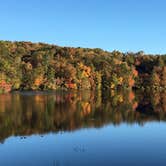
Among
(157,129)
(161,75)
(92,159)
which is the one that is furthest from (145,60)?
(92,159)

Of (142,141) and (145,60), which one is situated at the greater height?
(145,60)

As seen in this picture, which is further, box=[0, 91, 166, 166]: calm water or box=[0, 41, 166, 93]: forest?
box=[0, 41, 166, 93]: forest

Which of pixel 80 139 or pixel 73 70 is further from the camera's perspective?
pixel 73 70

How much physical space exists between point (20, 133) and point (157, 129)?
8324mm

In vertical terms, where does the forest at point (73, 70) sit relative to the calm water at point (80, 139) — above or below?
above

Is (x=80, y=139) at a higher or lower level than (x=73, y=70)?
lower

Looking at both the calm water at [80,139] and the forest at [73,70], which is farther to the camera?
the forest at [73,70]

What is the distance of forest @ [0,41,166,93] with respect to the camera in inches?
2822

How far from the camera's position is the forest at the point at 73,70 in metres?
71.7

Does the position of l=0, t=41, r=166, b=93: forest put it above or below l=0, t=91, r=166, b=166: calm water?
above

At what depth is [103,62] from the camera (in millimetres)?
91312

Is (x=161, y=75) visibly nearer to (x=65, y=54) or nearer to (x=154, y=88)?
(x=154, y=88)

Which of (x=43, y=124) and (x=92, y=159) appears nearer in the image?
(x=92, y=159)

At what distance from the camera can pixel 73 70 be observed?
81.9 meters
